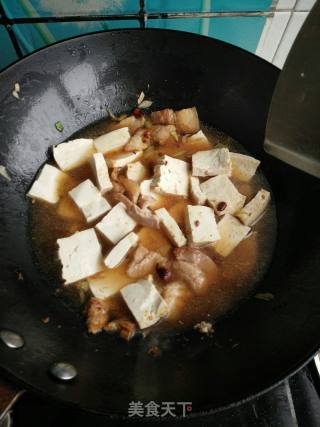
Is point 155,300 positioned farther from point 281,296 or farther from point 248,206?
point 248,206

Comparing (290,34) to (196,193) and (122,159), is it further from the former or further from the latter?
(122,159)

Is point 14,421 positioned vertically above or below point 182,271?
below

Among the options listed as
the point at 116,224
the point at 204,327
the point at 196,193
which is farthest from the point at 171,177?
the point at 204,327

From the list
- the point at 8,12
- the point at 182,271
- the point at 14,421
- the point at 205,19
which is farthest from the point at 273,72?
the point at 14,421

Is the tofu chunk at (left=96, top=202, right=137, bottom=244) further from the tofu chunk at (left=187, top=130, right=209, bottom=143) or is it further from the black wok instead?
the tofu chunk at (left=187, top=130, right=209, bottom=143)

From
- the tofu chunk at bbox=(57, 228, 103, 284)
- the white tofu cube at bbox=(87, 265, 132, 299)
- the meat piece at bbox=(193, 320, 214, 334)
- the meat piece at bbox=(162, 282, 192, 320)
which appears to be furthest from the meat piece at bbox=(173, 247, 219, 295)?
the tofu chunk at bbox=(57, 228, 103, 284)

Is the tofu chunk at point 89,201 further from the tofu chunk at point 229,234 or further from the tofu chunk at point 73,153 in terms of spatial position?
the tofu chunk at point 229,234

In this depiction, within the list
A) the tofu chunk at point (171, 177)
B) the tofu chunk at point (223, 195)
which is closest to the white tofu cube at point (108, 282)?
the tofu chunk at point (171, 177)
